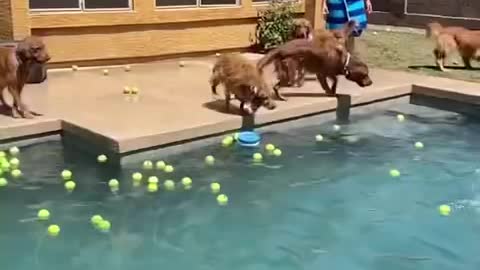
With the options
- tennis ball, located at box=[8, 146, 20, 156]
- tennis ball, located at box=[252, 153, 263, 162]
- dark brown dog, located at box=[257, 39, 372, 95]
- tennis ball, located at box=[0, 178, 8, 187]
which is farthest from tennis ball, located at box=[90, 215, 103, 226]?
dark brown dog, located at box=[257, 39, 372, 95]

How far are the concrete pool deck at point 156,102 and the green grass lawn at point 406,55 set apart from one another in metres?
0.60

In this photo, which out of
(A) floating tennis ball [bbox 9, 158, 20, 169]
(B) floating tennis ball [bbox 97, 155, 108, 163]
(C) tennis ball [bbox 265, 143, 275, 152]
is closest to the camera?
(A) floating tennis ball [bbox 9, 158, 20, 169]

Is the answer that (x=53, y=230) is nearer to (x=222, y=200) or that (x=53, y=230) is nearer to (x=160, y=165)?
(x=222, y=200)

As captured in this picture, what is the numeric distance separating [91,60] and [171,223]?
5.17 metres

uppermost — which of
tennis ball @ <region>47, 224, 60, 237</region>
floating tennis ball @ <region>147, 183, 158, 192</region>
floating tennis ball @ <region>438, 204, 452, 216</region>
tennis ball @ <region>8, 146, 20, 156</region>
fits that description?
tennis ball @ <region>8, 146, 20, 156</region>

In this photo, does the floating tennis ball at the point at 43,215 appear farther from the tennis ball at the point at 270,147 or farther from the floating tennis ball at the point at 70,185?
the tennis ball at the point at 270,147

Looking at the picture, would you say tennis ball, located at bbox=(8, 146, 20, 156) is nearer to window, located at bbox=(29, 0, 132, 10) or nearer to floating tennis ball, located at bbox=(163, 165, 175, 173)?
floating tennis ball, located at bbox=(163, 165, 175, 173)

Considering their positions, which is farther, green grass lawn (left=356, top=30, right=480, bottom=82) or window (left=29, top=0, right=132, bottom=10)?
green grass lawn (left=356, top=30, right=480, bottom=82)

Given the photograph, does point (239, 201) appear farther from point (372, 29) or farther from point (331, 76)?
point (372, 29)

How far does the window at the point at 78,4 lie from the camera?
9.20 metres

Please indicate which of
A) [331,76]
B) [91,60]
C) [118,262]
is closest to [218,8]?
[91,60]

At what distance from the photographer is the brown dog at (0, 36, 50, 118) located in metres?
6.57

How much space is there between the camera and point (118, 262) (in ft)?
14.5

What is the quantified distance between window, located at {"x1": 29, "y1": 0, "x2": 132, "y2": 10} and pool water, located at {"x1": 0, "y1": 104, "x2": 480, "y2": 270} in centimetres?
312
